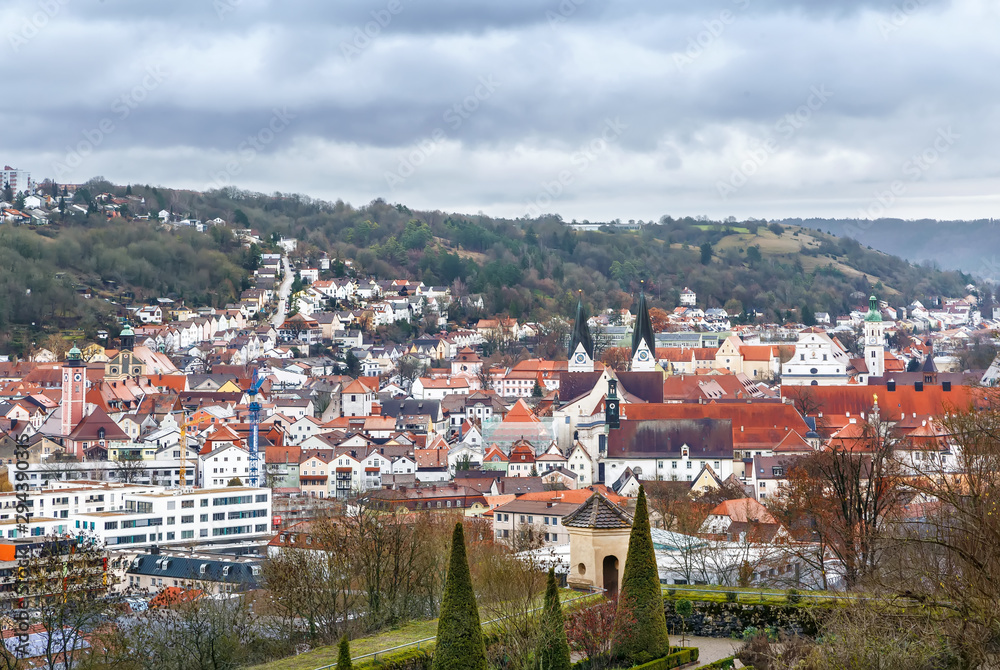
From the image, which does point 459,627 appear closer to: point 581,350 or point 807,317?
point 581,350

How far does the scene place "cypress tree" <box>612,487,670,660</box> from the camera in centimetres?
1661

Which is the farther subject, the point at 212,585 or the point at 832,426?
the point at 832,426

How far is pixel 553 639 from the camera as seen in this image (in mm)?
15672

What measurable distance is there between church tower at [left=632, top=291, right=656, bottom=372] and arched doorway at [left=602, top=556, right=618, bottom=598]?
66813mm

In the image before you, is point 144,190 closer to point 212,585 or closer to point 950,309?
point 950,309

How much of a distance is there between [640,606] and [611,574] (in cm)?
224

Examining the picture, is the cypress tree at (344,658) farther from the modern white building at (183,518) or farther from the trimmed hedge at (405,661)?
the modern white building at (183,518)

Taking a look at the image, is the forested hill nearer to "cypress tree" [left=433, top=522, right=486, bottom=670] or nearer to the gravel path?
the gravel path

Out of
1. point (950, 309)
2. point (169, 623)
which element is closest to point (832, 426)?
point (169, 623)

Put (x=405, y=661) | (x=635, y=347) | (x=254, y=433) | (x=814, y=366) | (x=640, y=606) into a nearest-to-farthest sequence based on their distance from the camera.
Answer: (x=405, y=661) → (x=640, y=606) → (x=254, y=433) → (x=635, y=347) → (x=814, y=366)

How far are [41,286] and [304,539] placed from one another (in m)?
74.2

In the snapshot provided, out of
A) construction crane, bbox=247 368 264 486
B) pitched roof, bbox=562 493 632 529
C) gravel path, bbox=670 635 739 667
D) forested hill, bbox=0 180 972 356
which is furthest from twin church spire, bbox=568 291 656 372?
gravel path, bbox=670 635 739 667

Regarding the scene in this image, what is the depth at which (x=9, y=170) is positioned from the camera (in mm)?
162375

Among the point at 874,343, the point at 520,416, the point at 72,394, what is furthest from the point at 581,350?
the point at 72,394
